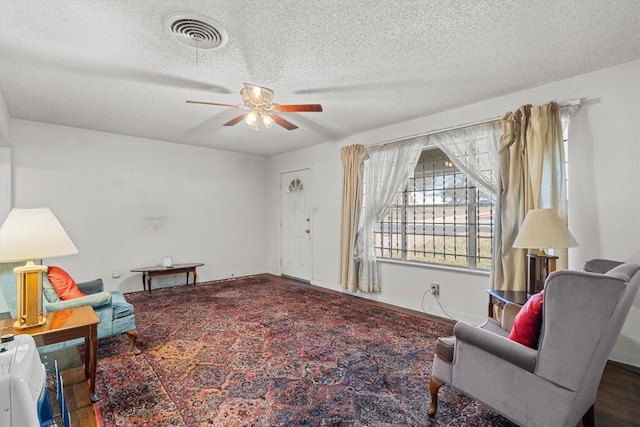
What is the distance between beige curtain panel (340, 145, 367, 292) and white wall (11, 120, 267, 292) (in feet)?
7.83

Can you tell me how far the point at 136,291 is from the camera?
4.93 meters

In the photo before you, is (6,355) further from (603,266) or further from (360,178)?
(360,178)

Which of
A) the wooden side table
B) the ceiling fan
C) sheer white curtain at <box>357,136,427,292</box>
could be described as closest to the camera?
the wooden side table

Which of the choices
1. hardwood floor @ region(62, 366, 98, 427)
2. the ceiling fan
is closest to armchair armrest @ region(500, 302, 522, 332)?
the ceiling fan

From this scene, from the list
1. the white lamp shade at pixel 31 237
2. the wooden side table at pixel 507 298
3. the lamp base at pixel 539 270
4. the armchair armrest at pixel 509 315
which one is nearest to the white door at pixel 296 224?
the wooden side table at pixel 507 298

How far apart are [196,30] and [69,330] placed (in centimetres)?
214

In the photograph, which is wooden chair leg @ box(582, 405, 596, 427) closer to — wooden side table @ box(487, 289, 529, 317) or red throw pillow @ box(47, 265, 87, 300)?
wooden side table @ box(487, 289, 529, 317)

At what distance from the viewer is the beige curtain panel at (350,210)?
15.1ft

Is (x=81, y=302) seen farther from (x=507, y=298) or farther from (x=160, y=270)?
(x=507, y=298)

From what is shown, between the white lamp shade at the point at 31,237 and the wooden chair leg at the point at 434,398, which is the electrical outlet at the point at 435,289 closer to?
the wooden chair leg at the point at 434,398

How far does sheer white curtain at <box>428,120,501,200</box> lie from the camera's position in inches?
130

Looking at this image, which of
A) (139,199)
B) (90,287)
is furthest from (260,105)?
(139,199)

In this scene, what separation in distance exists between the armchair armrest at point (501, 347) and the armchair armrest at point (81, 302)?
2704mm

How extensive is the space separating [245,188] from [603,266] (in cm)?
548
